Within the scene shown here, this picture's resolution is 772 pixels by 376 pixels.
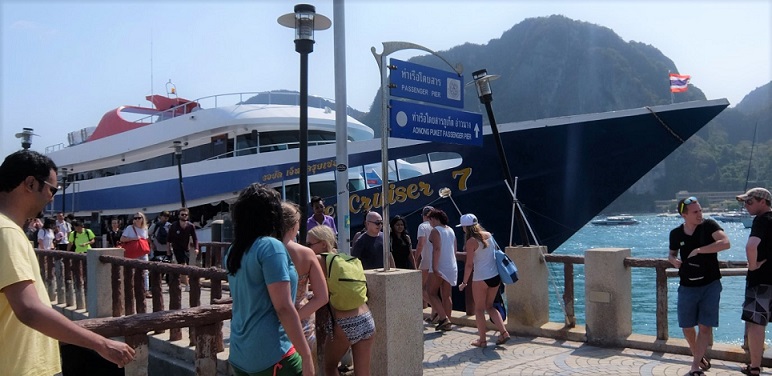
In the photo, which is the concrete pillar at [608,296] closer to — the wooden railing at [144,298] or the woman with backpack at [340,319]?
the woman with backpack at [340,319]

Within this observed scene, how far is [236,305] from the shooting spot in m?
2.91

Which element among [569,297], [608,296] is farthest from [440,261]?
[608,296]

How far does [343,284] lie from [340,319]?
0.82 ft

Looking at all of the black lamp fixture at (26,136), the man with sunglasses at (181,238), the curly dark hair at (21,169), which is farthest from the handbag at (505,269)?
the black lamp fixture at (26,136)

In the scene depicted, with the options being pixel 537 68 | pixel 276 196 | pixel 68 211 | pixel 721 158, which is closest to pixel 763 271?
pixel 276 196

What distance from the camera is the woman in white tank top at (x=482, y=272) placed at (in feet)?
21.6

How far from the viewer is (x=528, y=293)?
7438 mm

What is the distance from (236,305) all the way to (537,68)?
17272 cm

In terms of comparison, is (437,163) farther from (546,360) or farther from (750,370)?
(750,370)

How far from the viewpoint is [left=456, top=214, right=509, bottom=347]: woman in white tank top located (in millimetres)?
6586

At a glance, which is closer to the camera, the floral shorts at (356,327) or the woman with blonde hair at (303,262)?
the woman with blonde hair at (303,262)

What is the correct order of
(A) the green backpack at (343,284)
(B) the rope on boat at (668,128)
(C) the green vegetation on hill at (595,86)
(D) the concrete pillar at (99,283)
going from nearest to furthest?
(A) the green backpack at (343,284), (D) the concrete pillar at (99,283), (B) the rope on boat at (668,128), (C) the green vegetation on hill at (595,86)

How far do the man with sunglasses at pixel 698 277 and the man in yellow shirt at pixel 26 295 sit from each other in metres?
4.56

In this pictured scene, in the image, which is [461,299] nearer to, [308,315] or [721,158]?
[308,315]
